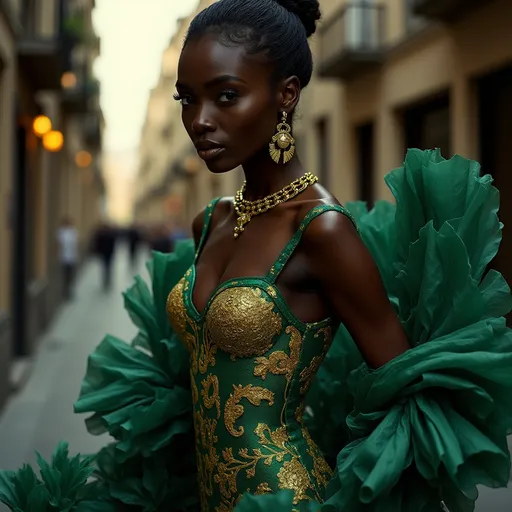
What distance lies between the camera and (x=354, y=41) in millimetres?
15039

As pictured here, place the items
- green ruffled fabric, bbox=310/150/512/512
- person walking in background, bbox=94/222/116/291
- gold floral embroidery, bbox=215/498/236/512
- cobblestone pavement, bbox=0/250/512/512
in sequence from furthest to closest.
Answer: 1. person walking in background, bbox=94/222/116/291
2. cobblestone pavement, bbox=0/250/512/512
3. gold floral embroidery, bbox=215/498/236/512
4. green ruffled fabric, bbox=310/150/512/512

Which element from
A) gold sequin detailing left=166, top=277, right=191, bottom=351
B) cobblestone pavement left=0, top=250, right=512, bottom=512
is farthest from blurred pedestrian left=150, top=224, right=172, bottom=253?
gold sequin detailing left=166, top=277, right=191, bottom=351

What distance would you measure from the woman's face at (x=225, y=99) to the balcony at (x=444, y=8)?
932cm

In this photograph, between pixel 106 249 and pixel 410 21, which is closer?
pixel 410 21

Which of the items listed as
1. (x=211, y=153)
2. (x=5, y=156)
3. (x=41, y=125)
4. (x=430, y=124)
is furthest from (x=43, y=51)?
(x=211, y=153)

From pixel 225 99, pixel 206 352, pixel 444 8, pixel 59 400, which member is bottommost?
pixel 59 400

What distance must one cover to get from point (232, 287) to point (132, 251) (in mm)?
23606

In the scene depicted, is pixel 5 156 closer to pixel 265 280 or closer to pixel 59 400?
pixel 59 400

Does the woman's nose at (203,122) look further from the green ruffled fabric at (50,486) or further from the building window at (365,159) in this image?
the building window at (365,159)

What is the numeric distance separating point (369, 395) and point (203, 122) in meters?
0.70

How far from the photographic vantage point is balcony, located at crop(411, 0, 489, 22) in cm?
1057

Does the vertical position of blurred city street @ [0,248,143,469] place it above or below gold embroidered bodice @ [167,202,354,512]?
below

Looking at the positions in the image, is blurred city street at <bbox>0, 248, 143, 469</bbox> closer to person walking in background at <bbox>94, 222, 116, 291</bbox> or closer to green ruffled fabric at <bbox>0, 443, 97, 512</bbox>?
green ruffled fabric at <bbox>0, 443, 97, 512</bbox>

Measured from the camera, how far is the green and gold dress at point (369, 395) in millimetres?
1692
